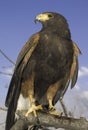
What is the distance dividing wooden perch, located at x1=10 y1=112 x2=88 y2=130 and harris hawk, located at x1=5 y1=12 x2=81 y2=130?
2.48ft

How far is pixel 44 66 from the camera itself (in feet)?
20.7

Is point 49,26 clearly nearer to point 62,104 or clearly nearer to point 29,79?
point 29,79

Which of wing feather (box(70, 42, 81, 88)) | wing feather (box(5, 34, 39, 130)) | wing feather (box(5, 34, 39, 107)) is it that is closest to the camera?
wing feather (box(5, 34, 39, 130))

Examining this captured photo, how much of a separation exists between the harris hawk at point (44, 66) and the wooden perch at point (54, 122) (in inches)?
29.8

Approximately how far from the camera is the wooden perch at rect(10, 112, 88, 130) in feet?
16.0

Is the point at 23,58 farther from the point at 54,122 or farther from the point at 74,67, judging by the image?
the point at 54,122

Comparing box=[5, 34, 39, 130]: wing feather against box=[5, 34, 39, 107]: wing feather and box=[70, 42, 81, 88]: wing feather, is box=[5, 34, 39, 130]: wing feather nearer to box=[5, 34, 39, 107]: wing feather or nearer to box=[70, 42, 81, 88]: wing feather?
box=[5, 34, 39, 107]: wing feather

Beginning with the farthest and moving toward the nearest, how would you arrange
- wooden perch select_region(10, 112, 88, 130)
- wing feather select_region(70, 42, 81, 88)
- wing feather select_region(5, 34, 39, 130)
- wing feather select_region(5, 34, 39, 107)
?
wing feather select_region(70, 42, 81, 88)
wing feather select_region(5, 34, 39, 107)
wing feather select_region(5, 34, 39, 130)
wooden perch select_region(10, 112, 88, 130)

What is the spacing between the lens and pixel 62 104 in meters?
7.11

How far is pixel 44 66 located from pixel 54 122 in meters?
1.56

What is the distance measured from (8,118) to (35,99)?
1136 mm

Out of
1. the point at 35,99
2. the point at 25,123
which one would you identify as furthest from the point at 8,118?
the point at 35,99

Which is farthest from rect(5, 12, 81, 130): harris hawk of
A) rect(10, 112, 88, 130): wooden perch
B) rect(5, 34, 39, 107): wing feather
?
rect(10, 112, 88, 130): wooden perch

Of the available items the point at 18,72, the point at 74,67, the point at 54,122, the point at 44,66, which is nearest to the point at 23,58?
the point at 18,72
